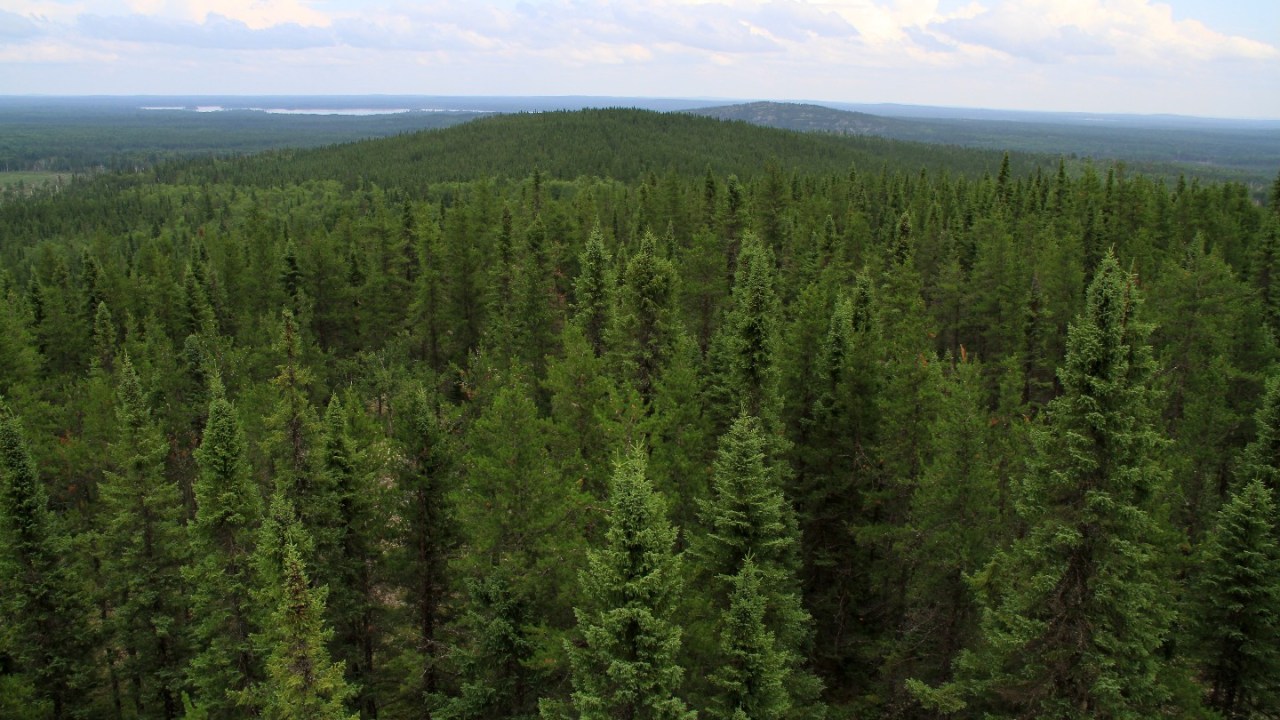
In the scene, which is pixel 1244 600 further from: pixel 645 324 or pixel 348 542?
pixel 348 542

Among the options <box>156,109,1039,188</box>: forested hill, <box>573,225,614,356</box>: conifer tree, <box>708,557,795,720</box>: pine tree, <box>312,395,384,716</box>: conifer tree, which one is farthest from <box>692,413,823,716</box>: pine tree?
<box>156,109,1039,188</box>: forested hill

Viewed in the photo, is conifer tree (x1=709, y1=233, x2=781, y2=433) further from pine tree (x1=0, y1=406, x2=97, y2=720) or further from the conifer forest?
pine tree (x1=0, y1=406, x2=97, y2=720)

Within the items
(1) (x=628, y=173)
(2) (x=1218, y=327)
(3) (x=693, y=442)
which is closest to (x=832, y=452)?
(3) (x=693, y=442)

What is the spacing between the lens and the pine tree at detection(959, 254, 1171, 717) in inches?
610

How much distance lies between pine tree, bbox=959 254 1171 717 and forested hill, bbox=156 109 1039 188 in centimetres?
12188

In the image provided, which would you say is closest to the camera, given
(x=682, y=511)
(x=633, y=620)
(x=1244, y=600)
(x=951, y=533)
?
(x=633, y=620)

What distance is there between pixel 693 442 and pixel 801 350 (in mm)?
6502

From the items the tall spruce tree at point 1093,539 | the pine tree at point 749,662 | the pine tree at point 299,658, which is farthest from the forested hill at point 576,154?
the pine tree at point 299,658

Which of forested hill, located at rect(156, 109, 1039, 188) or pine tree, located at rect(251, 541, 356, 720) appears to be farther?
forested hill, located at rect(156, 109, 1039, 188)

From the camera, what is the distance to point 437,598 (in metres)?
24.2

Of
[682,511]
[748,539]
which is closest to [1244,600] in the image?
[748,539]

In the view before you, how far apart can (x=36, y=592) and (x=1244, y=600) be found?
34721mm

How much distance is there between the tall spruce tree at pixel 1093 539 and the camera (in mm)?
15484

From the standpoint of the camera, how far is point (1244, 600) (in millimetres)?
19672
